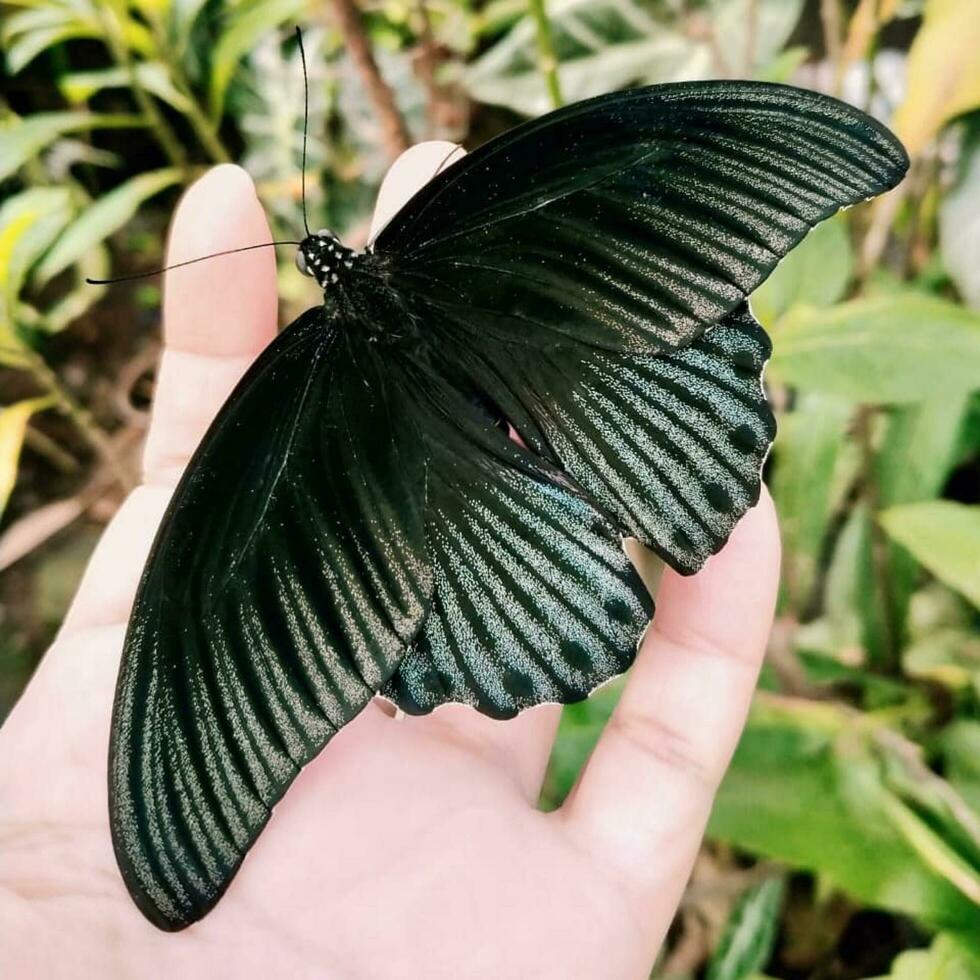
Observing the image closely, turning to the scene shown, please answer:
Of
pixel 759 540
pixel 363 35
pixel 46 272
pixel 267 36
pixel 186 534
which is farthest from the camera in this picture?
pixel 267 36

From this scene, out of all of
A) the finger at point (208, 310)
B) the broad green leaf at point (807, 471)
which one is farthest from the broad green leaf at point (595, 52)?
the finger at point (208, 310)

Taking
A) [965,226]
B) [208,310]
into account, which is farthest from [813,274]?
[208,310]

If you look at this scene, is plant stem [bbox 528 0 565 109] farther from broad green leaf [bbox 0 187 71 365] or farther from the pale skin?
broad green leaf [bbox 0 187 71 365]

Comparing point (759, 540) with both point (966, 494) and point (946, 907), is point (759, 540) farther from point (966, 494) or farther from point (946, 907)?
point (966, 494)

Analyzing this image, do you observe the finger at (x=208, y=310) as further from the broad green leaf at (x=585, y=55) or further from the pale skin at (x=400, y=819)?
the broad green leaf at (x=585, y=55)

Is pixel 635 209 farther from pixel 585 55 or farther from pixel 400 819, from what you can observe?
pixel 585 55

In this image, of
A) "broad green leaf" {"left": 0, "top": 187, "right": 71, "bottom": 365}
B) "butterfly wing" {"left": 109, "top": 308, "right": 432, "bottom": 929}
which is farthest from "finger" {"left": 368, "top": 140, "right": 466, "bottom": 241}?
"broad green leaf" {"left": 0, "top": 187, "right": 71, "bottom": 365}

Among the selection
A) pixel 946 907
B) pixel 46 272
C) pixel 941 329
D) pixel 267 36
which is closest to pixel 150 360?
pixel 46 272
